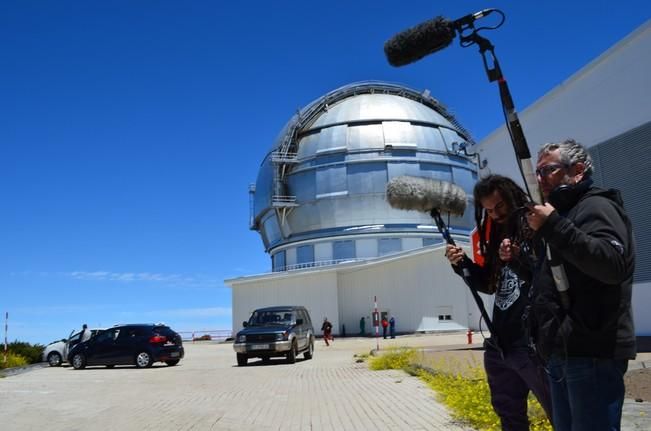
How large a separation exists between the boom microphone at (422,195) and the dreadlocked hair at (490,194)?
26 centimetres

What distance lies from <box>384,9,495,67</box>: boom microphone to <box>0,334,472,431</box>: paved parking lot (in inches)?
174

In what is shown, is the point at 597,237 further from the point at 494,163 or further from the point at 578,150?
the point at 494,163

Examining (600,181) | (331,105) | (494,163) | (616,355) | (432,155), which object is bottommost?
(616,355)

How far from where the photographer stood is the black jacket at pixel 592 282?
2514 millimetres

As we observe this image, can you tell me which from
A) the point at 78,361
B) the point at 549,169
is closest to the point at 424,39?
the point at 549,169

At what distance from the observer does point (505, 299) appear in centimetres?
381

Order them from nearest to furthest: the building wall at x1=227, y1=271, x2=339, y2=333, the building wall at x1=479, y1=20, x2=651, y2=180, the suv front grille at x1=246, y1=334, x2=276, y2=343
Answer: the building wall at x1=479, y1=20, x2=651, y2=180 → the suv front grille at x1=246, y1=334, x2=276, y2=343 → the building wall at x1=227, y1=271, x2=339, y2=333

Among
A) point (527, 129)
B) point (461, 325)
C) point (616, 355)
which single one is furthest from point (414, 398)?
point (461, 325)

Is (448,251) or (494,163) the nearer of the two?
(448,251)

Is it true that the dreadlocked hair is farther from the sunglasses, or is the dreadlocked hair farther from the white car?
the white car

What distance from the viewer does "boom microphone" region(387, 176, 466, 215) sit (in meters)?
4.07

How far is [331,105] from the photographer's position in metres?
55.8

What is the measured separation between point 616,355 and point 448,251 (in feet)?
4.71

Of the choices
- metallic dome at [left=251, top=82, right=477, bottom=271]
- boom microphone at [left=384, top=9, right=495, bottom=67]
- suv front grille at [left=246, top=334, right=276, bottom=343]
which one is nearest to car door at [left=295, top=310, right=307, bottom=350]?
suv front grille at [left=246, top=334, right=276, bottom=343]
